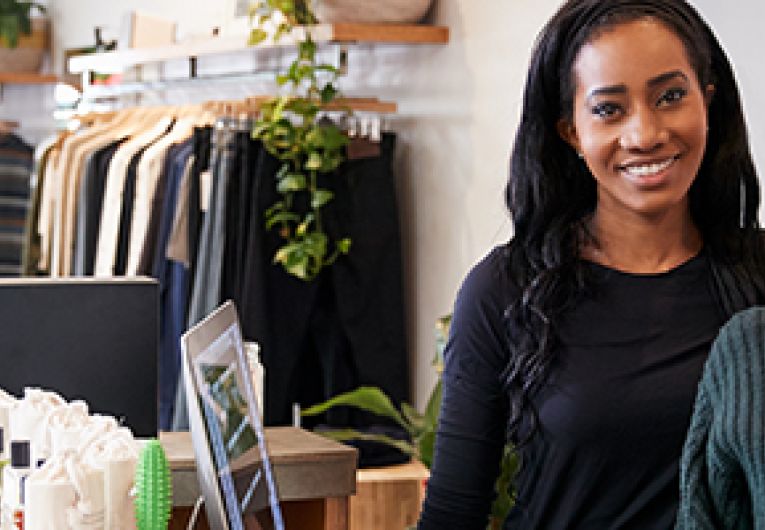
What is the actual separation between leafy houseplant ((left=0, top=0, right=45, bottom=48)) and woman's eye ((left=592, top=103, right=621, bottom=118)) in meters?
5.83

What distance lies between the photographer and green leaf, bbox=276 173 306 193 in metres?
4.14

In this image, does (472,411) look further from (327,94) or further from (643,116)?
(327,94)

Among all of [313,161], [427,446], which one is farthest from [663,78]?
[313,161]

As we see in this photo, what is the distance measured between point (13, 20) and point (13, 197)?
1052 mm

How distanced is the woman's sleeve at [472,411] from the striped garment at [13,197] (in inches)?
195

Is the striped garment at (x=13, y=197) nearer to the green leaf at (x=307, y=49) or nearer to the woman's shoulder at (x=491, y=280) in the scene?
the green leaf at (x=307, y=49)

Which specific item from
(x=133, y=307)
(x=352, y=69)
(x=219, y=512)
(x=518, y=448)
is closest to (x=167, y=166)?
(x=352, y=69)

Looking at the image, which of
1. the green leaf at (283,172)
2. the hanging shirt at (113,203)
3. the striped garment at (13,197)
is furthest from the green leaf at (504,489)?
the striped garment at (13,197)

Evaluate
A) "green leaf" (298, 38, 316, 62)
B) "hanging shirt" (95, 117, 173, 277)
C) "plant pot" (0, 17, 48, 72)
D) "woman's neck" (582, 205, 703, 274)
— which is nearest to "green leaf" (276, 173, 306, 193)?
"green leaf" (298, 38, 316, 62)

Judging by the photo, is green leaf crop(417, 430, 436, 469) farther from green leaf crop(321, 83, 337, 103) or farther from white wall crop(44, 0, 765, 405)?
green leaf crop(321, 83, 337, 103)

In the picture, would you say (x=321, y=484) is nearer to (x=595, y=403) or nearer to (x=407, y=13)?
(x=595, y=403)

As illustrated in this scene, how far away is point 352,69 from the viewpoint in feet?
15.7

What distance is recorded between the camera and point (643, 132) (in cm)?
166

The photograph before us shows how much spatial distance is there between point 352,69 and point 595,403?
10.5ft
